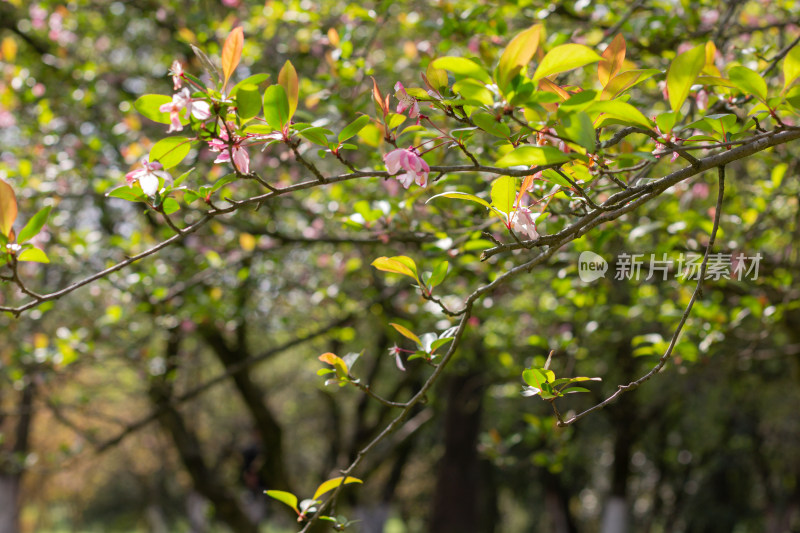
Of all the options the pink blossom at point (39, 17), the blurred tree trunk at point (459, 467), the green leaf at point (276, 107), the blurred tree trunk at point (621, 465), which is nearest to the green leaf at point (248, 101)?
the green leaf at point (276, 107)

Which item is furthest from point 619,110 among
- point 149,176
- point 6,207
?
point 6,207

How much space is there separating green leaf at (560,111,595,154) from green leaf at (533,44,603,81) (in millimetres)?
73

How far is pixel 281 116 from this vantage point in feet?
3.70

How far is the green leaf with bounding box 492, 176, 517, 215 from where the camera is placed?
1.23 m

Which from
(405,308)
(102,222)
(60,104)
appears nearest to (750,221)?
(405,308)

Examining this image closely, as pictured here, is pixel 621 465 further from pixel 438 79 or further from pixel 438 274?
pixel 438 79

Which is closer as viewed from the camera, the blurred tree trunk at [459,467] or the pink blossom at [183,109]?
the pink blossom at [183,109]

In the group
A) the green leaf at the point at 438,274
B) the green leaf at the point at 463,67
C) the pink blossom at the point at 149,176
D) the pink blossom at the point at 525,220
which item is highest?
the green leaf at the point at 463,67

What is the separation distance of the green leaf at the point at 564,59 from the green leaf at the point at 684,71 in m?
0.14

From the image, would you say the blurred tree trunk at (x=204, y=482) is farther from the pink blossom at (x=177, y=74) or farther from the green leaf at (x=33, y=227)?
the pink blossom at (x=177, y=74)

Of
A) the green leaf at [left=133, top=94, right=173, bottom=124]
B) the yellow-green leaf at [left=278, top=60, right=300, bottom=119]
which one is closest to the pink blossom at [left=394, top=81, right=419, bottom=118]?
the yellow-green leaf at [left=278, top=60, right=300, bottom=119]

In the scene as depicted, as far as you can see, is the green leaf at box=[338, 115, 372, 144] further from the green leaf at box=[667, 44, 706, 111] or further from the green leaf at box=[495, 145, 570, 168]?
the green leaf at box=[667, 44, 706, 111]

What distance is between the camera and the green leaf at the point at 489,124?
3.50ft

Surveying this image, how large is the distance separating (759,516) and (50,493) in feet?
57.3
